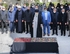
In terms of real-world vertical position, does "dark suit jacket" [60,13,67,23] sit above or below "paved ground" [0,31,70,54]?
above

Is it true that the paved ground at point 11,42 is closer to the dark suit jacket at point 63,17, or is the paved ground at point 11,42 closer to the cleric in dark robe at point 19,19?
the cleric in dark robe at point 19,19

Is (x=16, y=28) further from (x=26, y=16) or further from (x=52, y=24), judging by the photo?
(x=52, y=24)

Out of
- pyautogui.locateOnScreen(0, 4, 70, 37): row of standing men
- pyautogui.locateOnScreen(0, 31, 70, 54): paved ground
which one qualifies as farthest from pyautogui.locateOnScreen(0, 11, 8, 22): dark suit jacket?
pyautogui.locateOnScreen(0, 31, 70, 54): paved ground

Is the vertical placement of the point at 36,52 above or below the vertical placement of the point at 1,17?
below

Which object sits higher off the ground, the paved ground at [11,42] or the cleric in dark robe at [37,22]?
the cleric in dark robe at [37,22]

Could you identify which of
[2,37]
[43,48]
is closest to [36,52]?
A: [43,48]

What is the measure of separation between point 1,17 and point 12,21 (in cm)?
80

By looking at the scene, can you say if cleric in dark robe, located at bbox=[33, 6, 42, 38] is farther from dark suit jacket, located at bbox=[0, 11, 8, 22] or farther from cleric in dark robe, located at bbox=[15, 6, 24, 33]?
dark suit jacket, located at bbox=[0, 11, 8, 22]

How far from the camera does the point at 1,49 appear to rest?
499 inches

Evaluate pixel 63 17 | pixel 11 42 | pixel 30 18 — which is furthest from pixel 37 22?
pixel 63 17

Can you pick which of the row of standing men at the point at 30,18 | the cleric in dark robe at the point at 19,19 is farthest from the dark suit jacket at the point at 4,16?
the cleric in dark robe at the point at 19,19

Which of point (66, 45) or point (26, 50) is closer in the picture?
point (26, 50)

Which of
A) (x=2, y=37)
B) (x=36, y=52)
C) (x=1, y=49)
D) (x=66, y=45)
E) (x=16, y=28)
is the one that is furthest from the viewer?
(x=16, y=28)

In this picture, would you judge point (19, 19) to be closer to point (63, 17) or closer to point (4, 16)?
point (4, 16)
